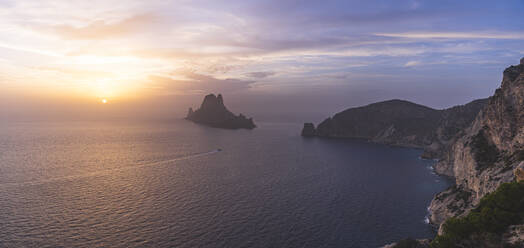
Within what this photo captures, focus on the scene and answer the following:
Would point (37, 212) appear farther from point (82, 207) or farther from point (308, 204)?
point (308, 204)

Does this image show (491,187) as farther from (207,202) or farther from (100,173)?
(100,173)

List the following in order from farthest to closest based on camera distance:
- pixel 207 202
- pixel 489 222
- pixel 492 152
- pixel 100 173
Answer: pixel 100 173 < pixel 207 202 < pixel 492 152 < pixel 489 222

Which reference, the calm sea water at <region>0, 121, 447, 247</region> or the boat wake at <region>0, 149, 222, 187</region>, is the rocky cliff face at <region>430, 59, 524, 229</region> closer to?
the calm sea water at <region>0, 121, 447, 247</region>

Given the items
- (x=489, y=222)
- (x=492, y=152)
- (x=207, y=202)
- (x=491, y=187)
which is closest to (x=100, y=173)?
(x=207, y=202)

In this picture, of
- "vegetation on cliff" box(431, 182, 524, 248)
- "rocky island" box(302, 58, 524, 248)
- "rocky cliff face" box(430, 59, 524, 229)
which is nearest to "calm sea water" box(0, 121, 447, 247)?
"rocky cliff face" box(430, 59, 524, 229)

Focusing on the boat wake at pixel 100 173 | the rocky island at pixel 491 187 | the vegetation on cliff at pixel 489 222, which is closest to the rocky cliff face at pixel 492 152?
the rocky island at pixel 491 187
